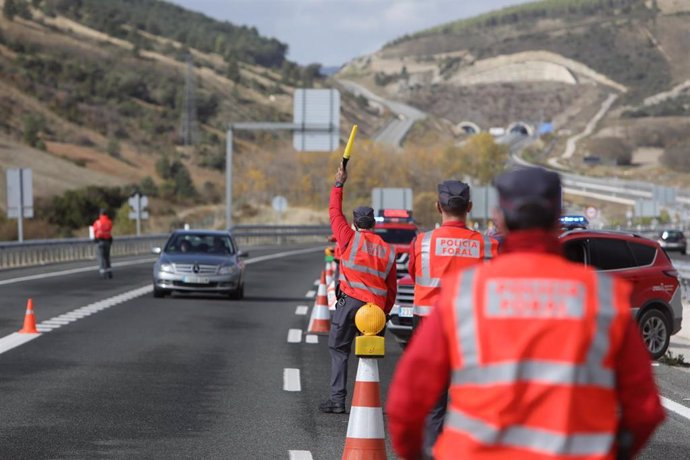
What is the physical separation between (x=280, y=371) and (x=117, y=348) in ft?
9.51

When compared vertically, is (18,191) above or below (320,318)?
above

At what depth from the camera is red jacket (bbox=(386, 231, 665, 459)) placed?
404 cm

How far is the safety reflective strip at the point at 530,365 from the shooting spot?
3.94 metres

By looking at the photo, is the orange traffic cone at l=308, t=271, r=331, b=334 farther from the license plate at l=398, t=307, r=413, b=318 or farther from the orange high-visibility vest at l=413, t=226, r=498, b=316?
the orange high-visibility vest at l=413, t=226, r=498, b=316

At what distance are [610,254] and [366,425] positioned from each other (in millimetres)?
9545

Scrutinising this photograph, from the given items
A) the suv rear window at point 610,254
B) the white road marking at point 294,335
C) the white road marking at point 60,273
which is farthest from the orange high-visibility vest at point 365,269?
the white road marking at point 60,273

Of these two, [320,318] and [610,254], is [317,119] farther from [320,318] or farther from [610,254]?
[610,254]

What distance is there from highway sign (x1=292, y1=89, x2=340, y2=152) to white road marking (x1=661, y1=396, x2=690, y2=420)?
37.6 m

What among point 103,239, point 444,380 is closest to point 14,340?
point 444,380

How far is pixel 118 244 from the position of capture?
173ft

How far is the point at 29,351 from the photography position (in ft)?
53.0

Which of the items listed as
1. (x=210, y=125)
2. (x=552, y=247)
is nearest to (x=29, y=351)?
(x=552, y=247)

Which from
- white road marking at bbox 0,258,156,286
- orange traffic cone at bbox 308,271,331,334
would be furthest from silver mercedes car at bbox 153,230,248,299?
orange traffic cone at bbox 308,271,331,334

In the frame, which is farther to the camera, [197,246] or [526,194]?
[197,246]
